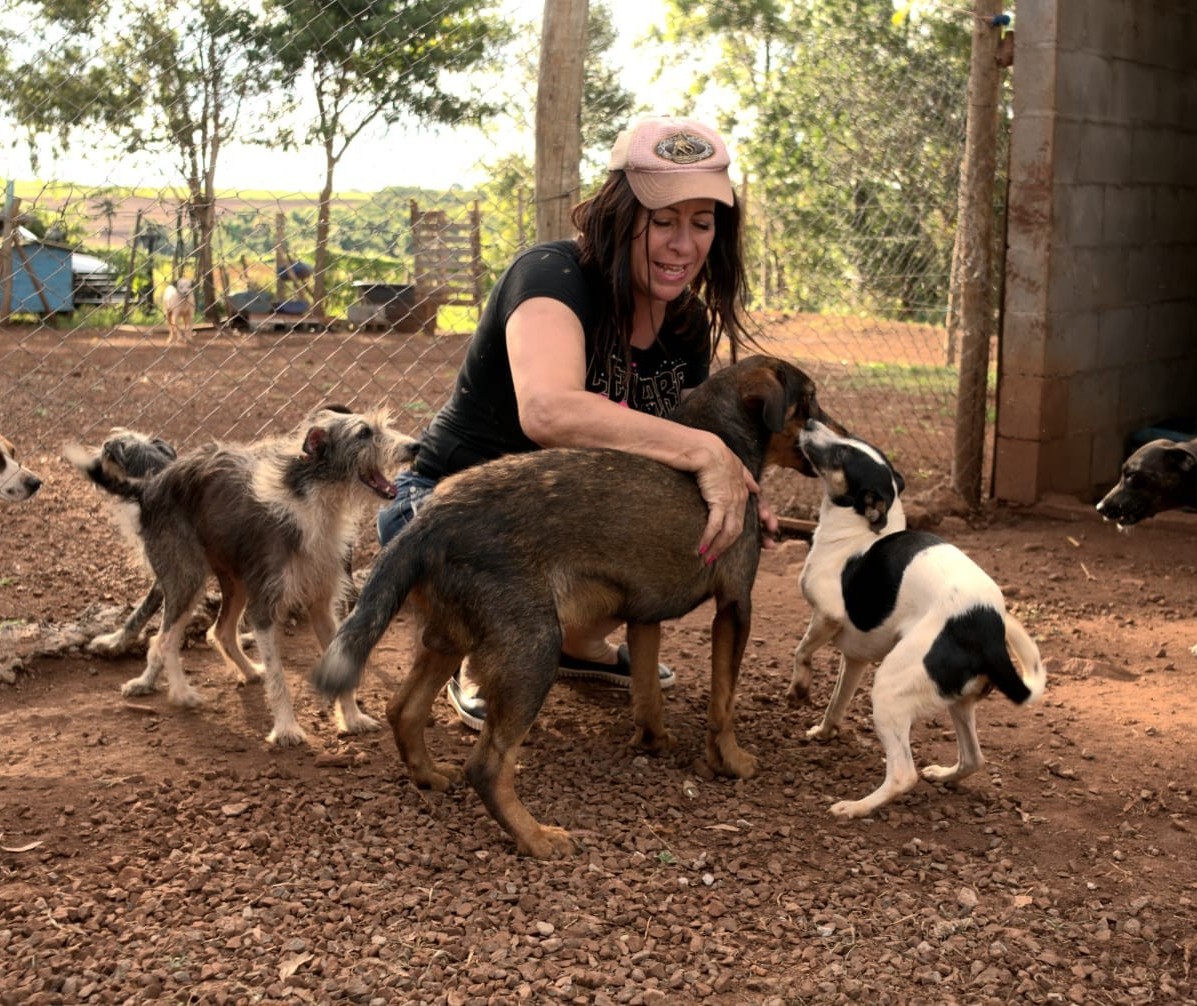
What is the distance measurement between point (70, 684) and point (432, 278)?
10.8 ft

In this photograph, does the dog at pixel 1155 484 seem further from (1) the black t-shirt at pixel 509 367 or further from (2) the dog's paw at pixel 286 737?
(2) the dog's paw at pixel 286 737

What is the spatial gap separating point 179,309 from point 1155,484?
5255 millimetres

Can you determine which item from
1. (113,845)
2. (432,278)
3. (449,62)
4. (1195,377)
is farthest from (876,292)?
(113,845)

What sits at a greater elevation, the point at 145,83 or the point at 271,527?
the point at 145,83

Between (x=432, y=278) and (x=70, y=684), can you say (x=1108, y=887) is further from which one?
(x=432, y=278)

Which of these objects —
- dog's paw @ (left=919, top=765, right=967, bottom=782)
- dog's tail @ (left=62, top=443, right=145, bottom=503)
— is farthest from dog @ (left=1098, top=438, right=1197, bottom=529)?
dog's tail @ (left=62, top=443, right=145, bottom=503)

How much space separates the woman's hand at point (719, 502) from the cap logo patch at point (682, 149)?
0.88 meters

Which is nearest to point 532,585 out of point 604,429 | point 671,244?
point 604,429

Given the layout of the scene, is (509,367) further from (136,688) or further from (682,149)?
(136,688)

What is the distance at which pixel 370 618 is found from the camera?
3387 mm

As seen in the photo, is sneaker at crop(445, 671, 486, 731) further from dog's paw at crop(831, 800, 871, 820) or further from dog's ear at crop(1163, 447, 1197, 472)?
dog's ear at crop(1163, 447, 1197, 472)

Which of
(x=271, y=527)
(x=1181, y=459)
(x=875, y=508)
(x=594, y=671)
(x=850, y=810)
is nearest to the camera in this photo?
(x=850, y=810)

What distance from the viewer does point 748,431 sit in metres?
4.20

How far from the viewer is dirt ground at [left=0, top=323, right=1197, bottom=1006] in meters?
2.96
